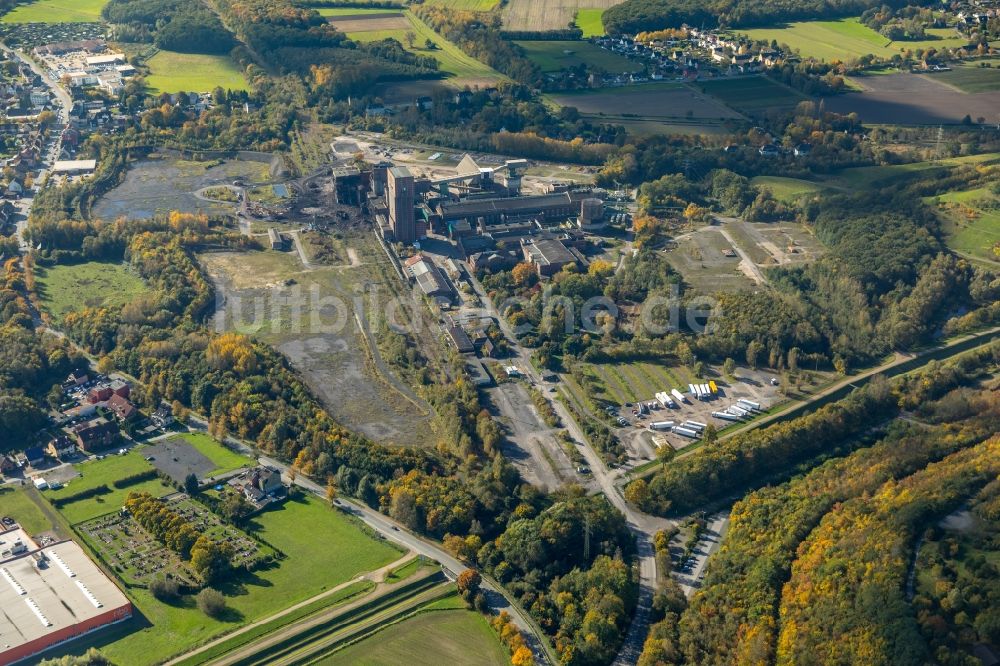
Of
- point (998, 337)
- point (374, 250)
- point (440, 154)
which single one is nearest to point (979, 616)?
point (998, 337)

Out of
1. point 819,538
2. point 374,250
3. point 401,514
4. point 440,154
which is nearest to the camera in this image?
point 819,538

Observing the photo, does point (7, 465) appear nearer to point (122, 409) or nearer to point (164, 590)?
point (122, 409)

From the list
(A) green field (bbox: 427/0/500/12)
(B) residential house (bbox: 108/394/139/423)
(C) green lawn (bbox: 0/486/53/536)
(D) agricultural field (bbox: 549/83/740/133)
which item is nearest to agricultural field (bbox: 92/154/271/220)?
(B) residential house (bbox: 108/394/139/423)

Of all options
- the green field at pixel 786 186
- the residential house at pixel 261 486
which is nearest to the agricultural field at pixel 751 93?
the green field at pixel 786 186

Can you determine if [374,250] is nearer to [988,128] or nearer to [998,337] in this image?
[998,337]

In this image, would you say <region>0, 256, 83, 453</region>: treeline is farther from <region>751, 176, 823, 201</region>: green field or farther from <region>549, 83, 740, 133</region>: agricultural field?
<region>549, 83, 740, 133</region>: agricultural field
